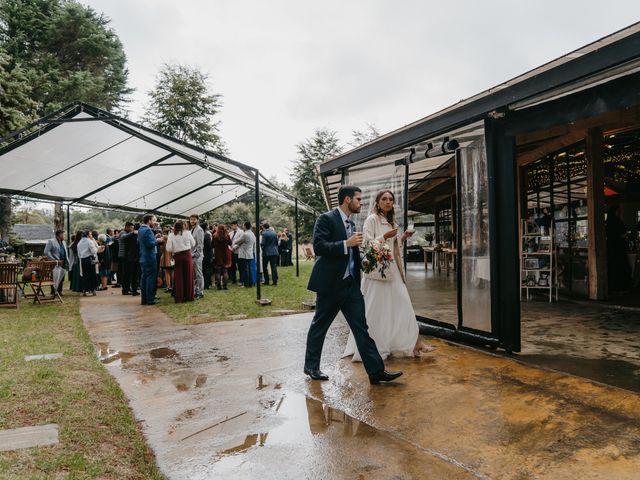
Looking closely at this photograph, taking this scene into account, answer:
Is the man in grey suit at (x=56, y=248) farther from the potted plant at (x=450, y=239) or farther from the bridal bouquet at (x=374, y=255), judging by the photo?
the potted plant at (x=450, y=239)

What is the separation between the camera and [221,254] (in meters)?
11.8

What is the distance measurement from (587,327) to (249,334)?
4.60 m

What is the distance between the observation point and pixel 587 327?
19.6 feet

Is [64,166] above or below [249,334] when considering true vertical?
above

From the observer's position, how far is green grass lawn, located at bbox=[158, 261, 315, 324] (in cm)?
766

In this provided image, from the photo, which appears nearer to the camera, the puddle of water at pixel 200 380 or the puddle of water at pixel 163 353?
the puddle of water at pixel 200 380

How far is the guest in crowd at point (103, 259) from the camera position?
→ 1317cm

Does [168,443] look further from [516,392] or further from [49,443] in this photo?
[516,392]

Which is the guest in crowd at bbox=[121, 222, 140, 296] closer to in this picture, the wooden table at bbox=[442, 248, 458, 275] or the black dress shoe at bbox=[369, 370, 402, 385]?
the black dress shoe at bbox=[369, 370, 402, 385]

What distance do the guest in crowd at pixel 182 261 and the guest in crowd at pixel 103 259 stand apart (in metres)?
4.81

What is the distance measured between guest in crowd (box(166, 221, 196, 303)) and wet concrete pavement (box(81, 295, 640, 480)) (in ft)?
14.5

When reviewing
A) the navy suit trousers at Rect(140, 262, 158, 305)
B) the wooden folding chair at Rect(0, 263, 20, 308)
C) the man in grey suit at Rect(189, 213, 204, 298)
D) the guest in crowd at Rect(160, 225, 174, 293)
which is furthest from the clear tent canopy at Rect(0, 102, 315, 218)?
the navy suit trousers at Rect(140, 262, 158, 305)

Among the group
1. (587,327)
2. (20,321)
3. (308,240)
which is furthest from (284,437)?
(308,240)

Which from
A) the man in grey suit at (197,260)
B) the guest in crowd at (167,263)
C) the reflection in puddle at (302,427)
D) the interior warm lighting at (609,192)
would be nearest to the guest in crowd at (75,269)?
the guest in crowd at (167,263)
